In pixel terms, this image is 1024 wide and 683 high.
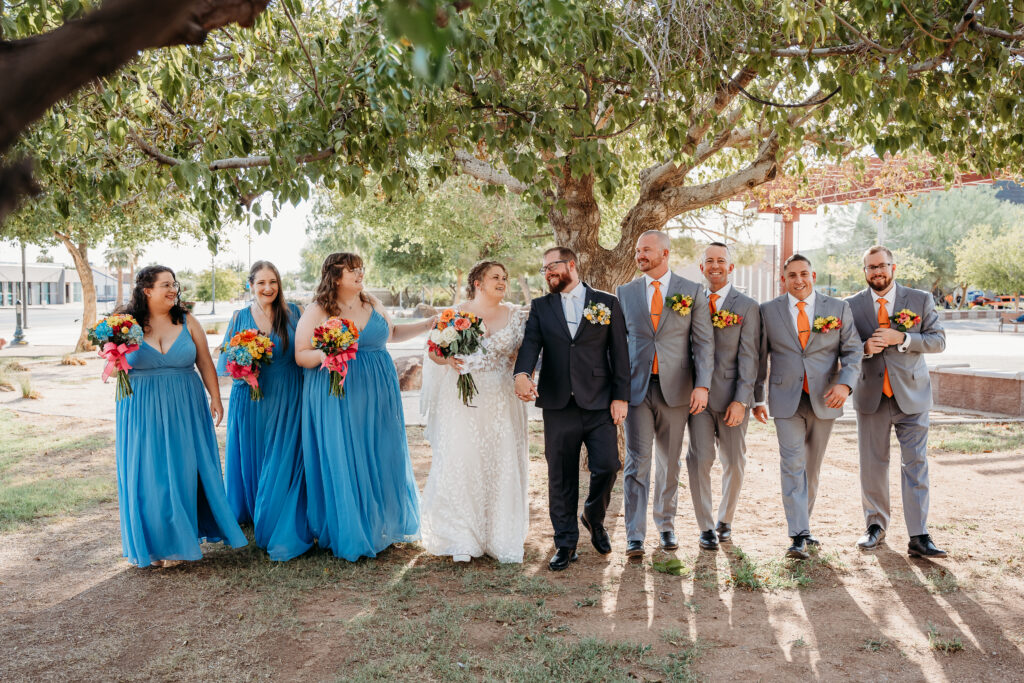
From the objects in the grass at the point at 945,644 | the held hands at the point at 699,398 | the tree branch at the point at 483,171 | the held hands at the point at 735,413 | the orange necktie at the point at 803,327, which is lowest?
the grass at the point at 945,644

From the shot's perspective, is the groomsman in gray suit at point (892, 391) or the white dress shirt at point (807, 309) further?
the white dress shirt at point (807, 309)

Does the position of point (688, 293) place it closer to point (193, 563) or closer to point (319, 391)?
point (319, 391)

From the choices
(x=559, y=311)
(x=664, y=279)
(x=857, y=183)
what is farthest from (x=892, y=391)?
(x=857, y=183)

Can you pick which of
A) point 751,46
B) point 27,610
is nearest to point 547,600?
point 27,610

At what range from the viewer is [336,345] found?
5.95 m

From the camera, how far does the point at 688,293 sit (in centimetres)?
621

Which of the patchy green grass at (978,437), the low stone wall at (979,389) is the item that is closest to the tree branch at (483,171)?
the patchy green grass at (978,437)

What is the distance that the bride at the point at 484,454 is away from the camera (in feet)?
19.9

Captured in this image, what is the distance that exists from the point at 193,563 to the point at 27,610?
45.1 inches

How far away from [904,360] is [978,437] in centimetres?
614

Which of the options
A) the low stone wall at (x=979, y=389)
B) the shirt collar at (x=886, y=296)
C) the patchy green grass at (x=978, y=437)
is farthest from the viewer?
the low stone wall at (x=979, y=389)

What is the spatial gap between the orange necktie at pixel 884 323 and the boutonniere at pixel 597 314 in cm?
223

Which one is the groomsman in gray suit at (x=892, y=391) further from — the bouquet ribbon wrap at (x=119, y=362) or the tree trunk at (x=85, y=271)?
the tree trunk at (x=85, y=271)

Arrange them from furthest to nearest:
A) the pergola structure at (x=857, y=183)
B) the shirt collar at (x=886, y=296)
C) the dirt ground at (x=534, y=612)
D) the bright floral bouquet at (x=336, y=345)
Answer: the pergola structure at (x=857, y=183) → the shirt collar at (x=886, y=296) → the bright floral bouquet at (x=336, y=345) → the dirt ground at (x=534, y=612)
